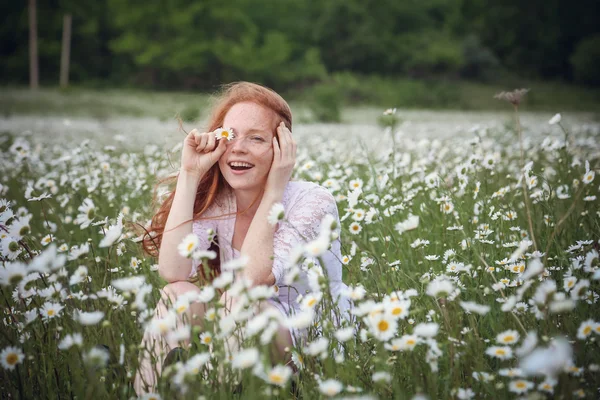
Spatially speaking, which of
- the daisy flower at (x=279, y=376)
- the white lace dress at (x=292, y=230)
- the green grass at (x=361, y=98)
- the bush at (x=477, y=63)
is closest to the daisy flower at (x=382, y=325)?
the daisy flower at (x=279, y=376)

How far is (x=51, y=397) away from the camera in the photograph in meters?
1.51

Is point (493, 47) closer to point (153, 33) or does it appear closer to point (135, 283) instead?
point (153, 33)

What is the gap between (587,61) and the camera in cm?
2503

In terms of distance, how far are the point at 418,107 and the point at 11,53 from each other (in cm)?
1994

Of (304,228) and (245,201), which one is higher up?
(245,201)

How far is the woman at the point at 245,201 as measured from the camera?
77.1 inches

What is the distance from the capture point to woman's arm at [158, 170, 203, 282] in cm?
197

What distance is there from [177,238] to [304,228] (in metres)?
0.48

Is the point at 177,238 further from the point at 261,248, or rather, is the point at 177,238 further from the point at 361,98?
the point at 361,98

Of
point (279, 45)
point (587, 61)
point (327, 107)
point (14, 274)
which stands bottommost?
point (14, 274)

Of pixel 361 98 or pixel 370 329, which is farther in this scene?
pixel 361 98

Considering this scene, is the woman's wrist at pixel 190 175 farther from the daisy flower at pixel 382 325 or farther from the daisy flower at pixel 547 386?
the daisy flower at pixel 547 386

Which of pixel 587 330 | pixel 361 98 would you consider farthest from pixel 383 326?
pixel 361 98

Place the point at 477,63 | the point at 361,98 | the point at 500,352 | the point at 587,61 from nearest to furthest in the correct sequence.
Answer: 1. the point at 500,352
2. the point at 361,98
3. the point at 587,61
4. the point at 477,63
